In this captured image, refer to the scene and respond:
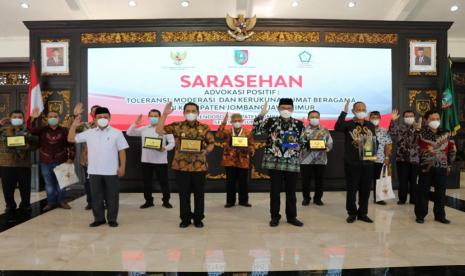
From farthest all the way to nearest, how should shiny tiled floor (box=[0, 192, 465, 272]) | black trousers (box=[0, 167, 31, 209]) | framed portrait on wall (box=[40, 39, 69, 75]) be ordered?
framed portrait on wall (box=[40, 39, 69, 75]) < black trousers (box=[0, 167, 31, 209]) < shiny tiled floor (box=[0, 192, 465, 272])

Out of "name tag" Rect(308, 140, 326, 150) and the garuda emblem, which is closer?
"name tag" Rect(308, 140, 326, 150)

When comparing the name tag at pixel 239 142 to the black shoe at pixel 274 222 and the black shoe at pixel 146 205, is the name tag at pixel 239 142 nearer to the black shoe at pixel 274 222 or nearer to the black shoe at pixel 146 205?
the black shoe at pixel 274 222

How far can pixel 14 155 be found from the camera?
16.1 ft

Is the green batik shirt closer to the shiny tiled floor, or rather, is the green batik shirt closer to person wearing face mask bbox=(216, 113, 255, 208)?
the shiny tiled floor

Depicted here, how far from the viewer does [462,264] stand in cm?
288

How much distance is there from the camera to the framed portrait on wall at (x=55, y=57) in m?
6.61

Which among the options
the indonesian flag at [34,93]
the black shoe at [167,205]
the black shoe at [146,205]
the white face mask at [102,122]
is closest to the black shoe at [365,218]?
the black shoe at [167,205]

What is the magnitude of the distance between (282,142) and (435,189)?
6.05ft

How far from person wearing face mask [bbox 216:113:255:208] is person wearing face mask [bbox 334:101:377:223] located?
52.5 inches

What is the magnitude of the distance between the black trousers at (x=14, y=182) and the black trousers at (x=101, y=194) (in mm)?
1485

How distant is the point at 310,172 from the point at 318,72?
2.10 m

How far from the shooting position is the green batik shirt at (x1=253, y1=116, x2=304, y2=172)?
159 inches

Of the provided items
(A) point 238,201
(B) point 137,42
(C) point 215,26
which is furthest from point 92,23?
(A) point 238,201

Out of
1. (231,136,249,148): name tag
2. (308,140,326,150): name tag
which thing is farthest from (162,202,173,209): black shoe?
(308,140,326,150): name tag
